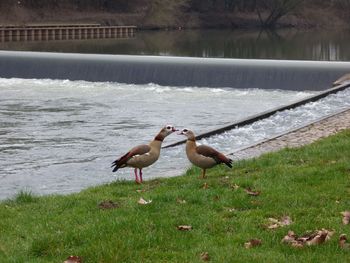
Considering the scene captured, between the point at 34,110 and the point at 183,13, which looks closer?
the point at 34,110

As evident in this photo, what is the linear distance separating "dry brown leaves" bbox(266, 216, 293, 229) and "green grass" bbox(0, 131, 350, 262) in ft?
0.19

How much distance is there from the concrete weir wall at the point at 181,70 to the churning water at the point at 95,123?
33.1 inches

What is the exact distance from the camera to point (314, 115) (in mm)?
18312

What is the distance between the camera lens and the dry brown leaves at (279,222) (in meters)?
6.39

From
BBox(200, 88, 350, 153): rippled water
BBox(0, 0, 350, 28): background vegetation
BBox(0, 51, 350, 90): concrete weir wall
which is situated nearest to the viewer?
BBox(200, 88, 350, 153): rippled water

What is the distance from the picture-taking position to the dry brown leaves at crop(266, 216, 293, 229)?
21.0 ft

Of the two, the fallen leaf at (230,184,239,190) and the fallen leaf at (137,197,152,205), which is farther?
the fallen leaf at (230,184,239,190)

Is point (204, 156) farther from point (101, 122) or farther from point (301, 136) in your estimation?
point (101, 122)

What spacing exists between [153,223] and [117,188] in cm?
241

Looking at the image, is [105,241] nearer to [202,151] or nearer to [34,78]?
[202,151]

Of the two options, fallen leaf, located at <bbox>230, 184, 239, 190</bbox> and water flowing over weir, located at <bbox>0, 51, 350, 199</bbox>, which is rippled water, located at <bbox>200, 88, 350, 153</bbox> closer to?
water flowing over weir, located at <bbox>0, 51, 350, 199</bbox>

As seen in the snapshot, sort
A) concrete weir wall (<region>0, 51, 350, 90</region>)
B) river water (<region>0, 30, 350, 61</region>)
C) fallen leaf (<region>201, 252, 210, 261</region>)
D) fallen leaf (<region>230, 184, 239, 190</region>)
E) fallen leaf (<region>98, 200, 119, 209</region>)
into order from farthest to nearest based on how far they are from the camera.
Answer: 1. river water (<region>0, 30, 350, 61</region>)
2. concrete weir wall (<region>0, 51, 350, 90</region>)
3. fallen leaf (<region>230, 184, 239, 190</region>)
4. fallen leaf (<region>98, 200, 119, 209</region>)
5. fallen leaf (<region>201, 252, 210, 261</region>)

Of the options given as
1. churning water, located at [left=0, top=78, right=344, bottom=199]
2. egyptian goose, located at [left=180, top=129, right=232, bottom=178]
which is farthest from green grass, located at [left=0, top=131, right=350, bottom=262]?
churning water, located at [left=0, top=78, right=344, bottom=199]

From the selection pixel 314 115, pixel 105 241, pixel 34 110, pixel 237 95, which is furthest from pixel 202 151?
pixel 237 95
